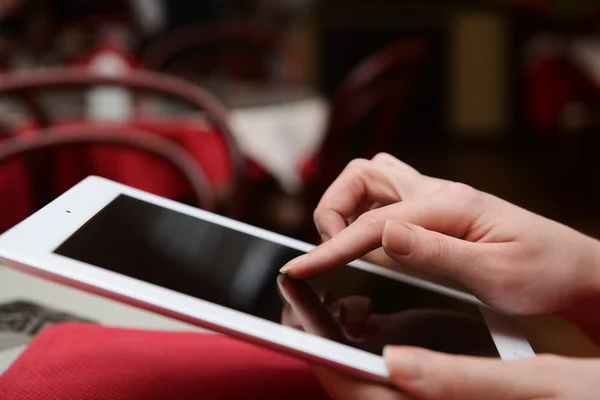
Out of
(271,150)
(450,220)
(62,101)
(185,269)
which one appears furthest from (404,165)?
(62,101)

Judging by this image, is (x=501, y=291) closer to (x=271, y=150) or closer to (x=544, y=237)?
(x=544, y=237)

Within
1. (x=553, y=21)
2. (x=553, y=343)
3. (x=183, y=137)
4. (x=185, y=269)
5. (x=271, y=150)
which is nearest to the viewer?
(x=185, y=269)

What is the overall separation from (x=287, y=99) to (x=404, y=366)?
1.65 metres

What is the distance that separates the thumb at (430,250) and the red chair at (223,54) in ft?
7.29

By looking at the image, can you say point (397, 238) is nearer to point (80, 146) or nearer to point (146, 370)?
point (146, 370)

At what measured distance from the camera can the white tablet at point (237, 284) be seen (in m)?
0.36

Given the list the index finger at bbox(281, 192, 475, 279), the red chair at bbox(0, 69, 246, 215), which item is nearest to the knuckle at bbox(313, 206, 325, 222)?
the index finger at bbox(281, 192, 475, 279)

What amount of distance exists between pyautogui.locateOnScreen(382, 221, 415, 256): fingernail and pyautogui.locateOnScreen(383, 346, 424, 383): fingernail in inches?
3.2

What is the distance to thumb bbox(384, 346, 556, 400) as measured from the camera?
347mm

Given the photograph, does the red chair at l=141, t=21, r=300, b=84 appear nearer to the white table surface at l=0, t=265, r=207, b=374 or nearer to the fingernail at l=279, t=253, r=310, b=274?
the white table surface at l=0, t=265, r=207, b=374

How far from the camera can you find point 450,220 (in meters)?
0.48

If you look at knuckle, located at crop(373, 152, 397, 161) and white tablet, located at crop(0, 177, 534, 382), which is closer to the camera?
white tablet, located at crop(0, 177, 534, 382)

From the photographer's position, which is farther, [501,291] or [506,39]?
[506,39]

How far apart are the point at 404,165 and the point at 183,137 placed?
1.00m
